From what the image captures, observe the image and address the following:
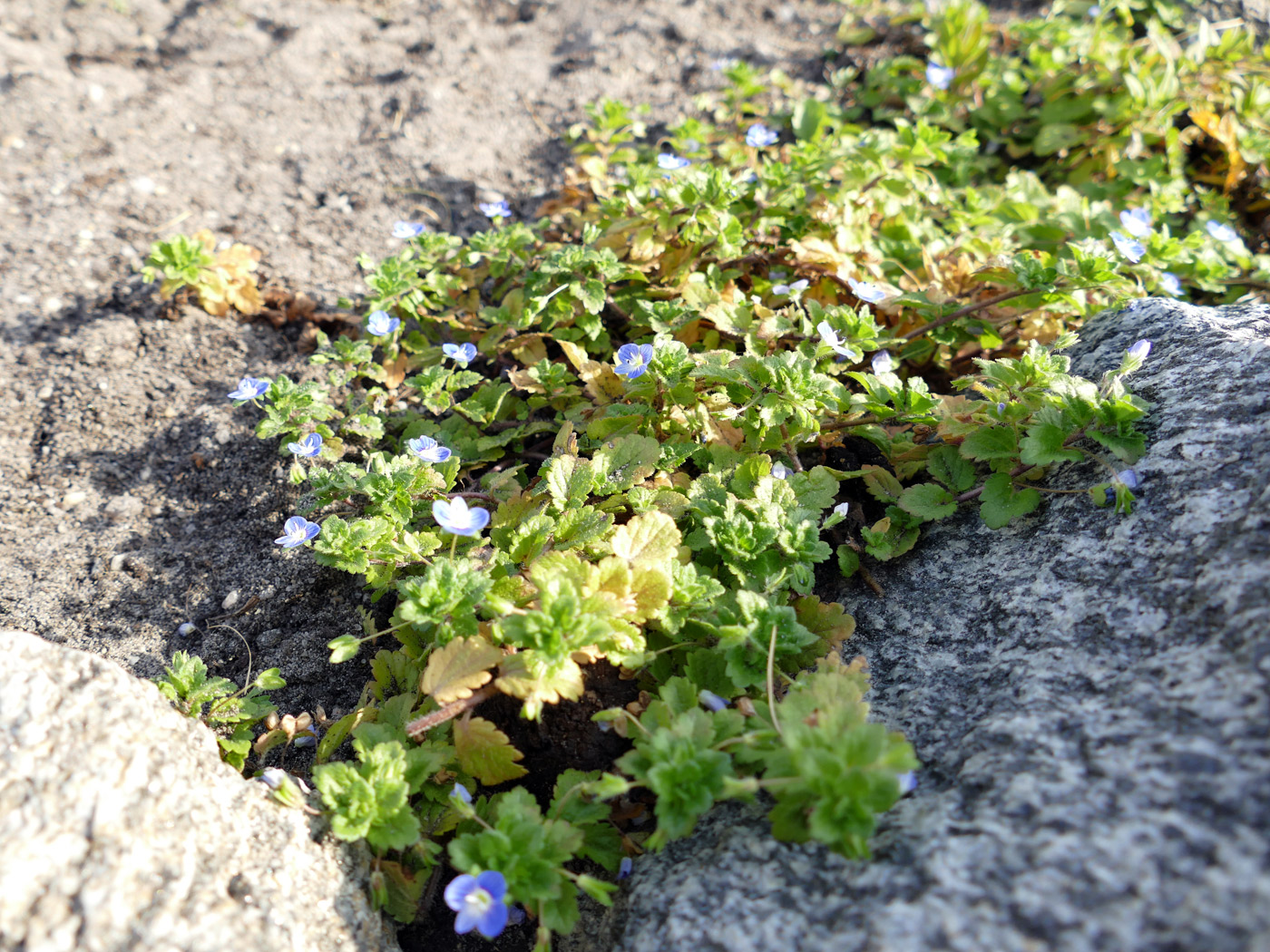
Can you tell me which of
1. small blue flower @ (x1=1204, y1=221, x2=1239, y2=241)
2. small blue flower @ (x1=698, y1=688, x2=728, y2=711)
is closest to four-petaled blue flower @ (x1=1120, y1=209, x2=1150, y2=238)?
small blue flower @ (x1=1204, y1=221, x2=1239, y2=241)

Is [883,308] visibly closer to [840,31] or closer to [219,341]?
[219,341]

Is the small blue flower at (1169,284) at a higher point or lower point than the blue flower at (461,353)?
higher

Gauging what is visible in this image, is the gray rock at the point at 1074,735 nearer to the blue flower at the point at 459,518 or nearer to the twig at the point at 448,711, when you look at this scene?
the twig at the point at 448,711

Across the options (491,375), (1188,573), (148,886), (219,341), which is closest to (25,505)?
(219,341)

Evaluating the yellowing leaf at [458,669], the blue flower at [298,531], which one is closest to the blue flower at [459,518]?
the yellowing leaf at [458,669]

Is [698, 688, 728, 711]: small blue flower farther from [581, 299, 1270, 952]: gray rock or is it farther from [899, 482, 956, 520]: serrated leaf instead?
[899, 482, 956, 520]: serrated leaf

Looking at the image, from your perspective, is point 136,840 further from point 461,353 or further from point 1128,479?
point 1128,479
